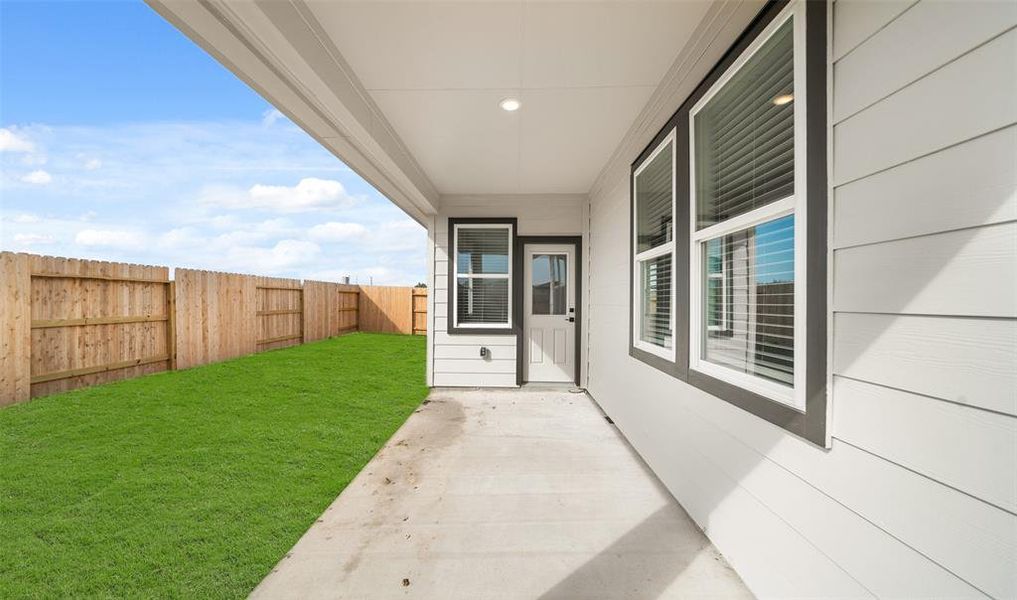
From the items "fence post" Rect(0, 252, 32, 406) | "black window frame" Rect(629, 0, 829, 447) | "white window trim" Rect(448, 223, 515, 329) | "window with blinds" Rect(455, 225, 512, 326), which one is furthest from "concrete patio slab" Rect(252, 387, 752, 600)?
"fence post" Rect(0, 252, 32, 406)

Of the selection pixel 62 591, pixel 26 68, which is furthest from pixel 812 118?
pixel 26 68

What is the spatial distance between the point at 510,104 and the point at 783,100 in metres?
1.72

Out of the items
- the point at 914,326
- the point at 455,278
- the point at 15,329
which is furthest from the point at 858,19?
the point at 15,329

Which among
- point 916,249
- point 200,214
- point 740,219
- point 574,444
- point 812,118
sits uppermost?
point 200,214

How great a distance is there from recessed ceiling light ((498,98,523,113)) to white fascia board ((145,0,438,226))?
925 mm

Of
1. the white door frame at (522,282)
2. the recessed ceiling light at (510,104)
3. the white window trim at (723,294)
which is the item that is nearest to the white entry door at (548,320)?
the white door frame at (522,282)

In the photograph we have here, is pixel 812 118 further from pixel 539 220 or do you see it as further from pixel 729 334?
pixel 539 220

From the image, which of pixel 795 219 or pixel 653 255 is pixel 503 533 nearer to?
pixel 795 219

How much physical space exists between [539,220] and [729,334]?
3.41m

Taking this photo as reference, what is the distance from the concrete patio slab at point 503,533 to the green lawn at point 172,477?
0.82 feet

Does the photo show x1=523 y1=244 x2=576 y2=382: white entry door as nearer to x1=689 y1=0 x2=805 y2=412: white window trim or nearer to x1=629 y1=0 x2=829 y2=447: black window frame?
x1=689 y1=0 x2=805 y2=412: white window trim

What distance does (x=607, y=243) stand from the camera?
391cm

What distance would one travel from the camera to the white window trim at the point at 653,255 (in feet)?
7.50

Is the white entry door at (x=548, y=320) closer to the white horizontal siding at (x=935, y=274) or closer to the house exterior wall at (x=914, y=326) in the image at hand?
the house exterior wall at (x=914, y=326)
